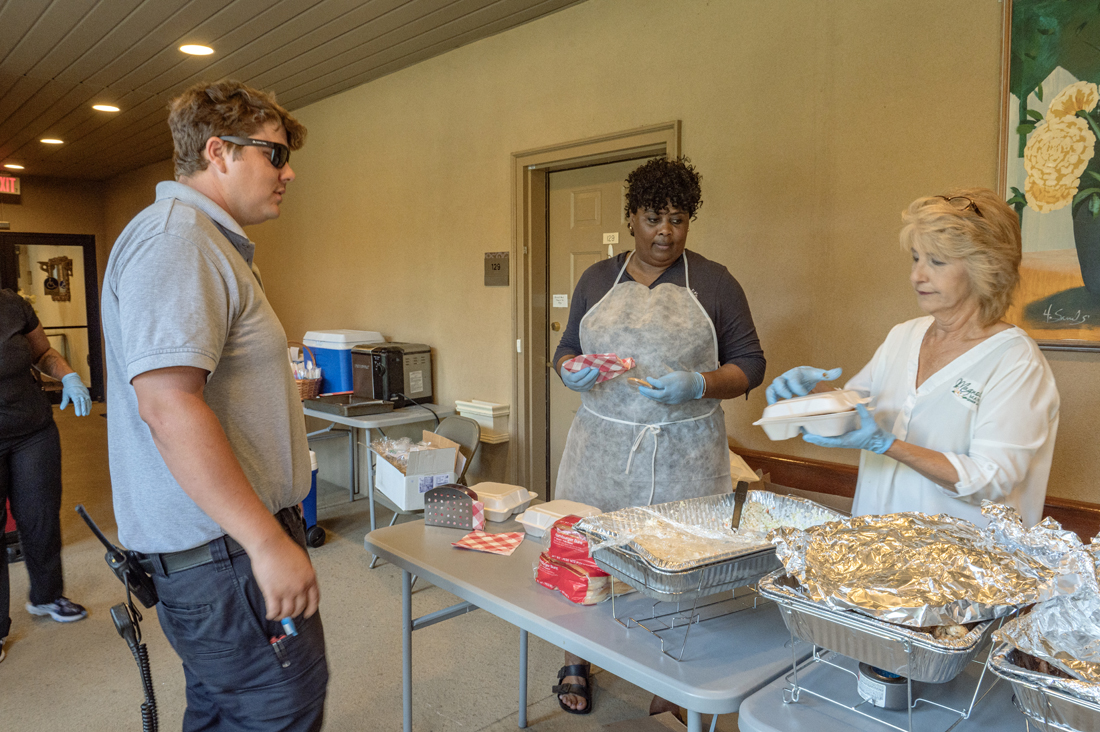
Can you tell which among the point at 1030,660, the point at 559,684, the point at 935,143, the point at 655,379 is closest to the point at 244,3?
the point at 655,379

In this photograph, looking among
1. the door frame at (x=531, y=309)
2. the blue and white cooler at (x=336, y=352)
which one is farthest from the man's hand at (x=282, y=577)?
the blue and white cooler at (x=336, y=352)

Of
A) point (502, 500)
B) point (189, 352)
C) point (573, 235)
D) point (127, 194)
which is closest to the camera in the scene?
point (189, 352)

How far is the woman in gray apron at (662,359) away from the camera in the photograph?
2123 millimetres

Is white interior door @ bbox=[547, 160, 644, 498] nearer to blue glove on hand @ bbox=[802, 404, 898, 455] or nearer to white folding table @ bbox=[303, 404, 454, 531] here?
white folding table @ bbox=[303, 404, 454, 531]

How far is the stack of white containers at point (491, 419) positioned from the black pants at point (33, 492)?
6.73 feet

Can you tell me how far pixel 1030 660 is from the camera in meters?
0.88

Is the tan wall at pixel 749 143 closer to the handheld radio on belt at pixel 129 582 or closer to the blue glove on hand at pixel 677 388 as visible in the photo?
the blue glove on hand at pixel 677 388

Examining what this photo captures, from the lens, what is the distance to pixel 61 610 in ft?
10.2

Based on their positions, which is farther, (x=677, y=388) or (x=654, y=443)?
(x=654, y=443)

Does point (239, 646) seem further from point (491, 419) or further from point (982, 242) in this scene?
point (491, 419)

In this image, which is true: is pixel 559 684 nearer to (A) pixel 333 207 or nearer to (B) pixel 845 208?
(B) pixel 845 208

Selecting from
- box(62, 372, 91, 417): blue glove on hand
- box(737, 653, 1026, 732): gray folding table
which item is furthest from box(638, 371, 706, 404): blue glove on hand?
box(62, 372, 91, 417): blue glove on hand

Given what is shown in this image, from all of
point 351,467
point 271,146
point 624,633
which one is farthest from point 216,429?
point 351,467
